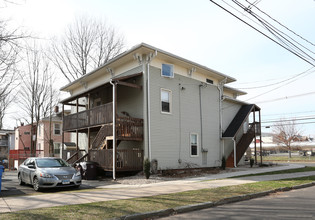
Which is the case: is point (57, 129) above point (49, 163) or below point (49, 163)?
above

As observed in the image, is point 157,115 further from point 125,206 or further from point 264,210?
point 264,210

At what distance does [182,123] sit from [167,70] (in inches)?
144

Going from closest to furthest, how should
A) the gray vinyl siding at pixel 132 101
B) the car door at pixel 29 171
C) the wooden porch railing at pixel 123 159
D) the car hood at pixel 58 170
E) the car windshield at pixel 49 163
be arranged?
the car hood at pixel 58 170 → the car door at pixel 29 171 → the car windshield at pixel 49 163 → the wooden porch railing at pixel 123 159 → the gray vinyl siding at pixel 132 101

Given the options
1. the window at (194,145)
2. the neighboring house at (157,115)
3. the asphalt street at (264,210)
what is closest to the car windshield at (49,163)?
the neighboring house at (157,115)

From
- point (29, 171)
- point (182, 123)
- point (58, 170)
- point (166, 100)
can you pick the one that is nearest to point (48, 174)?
point (58, 170)

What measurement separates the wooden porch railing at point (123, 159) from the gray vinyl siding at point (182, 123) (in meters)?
0.97

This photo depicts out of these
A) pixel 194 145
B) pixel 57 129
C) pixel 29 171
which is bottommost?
pixel 29 171

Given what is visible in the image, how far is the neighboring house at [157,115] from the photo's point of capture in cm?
1612

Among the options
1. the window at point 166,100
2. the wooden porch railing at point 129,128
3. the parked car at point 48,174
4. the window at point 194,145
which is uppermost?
the window at point 166,100

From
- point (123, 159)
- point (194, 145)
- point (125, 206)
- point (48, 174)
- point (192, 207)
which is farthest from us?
point (194, 145)

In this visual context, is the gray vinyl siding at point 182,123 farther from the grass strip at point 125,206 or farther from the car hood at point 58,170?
the grass strip at point 125,206

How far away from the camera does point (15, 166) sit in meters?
A: 32.2

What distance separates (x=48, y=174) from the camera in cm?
1130

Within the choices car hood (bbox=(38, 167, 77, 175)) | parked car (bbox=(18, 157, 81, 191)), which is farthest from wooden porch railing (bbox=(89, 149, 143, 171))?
car hood (bbox=(38, 167, 77, 175))
